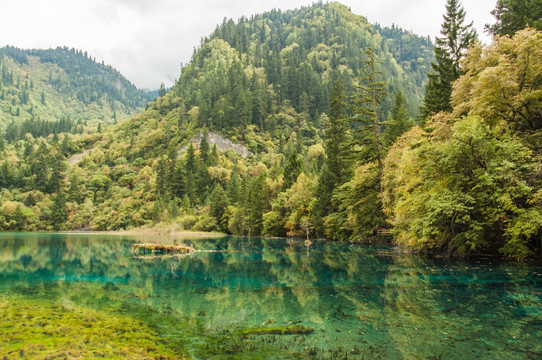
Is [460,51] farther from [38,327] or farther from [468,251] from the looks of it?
[38,327]

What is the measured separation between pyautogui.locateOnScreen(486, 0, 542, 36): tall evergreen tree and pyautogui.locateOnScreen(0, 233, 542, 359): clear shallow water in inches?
957

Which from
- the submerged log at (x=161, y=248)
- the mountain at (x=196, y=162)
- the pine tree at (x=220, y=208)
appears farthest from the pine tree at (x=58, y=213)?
the submerged log at (x=161, y=248)

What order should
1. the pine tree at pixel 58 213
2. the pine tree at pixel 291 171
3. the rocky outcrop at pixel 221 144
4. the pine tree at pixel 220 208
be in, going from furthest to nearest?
the rocky outcrop at pixel 221 144 → the pine tree at pixel 58 213 → the pine tree at pixel 220 208 → the pine tree at pixel 291 171

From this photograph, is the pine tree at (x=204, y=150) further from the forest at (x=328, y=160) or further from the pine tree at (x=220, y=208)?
the pine tree at (x=220, y=208)

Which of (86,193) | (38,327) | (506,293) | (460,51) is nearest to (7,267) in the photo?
(38,327)

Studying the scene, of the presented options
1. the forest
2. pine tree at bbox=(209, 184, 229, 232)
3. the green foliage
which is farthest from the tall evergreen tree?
pine tree at bbox=(209, 184, 229, 232)

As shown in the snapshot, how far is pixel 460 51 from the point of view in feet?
151

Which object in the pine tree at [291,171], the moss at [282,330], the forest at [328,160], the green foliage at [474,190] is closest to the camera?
the moss at [282,330]

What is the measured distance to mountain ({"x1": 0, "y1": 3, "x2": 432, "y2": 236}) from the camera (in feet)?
297

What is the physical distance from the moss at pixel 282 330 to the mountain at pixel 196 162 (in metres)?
55.7

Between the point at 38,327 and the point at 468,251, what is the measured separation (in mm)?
26344

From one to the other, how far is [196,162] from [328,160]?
A: 74.4m

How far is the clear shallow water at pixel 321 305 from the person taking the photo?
843cm

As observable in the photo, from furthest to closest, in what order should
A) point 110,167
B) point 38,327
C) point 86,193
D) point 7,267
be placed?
point 110,167
point 86,193
point 7,267
point 38,327
